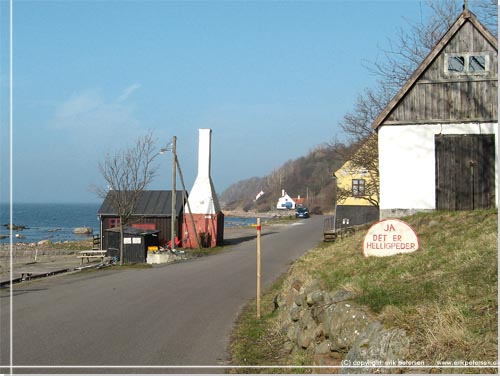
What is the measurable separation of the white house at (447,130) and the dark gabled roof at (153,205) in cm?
2380

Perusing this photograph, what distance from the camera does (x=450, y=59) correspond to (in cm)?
1938

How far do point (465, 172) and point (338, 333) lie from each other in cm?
1323

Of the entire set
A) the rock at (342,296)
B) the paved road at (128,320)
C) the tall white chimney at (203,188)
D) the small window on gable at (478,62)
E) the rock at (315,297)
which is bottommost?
the paved road at (128,320)

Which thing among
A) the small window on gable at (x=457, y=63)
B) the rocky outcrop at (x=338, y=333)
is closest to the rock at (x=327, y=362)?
the rocky outcrop at (x=338, y=333)

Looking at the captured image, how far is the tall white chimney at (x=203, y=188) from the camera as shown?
41.3 meters

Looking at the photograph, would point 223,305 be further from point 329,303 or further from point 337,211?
point 337,211

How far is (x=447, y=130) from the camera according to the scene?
1994 cm

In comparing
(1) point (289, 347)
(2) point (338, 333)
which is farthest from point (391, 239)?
(2) point (338, 333)

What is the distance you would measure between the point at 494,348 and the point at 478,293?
194 centimetres

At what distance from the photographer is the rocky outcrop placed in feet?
22.1

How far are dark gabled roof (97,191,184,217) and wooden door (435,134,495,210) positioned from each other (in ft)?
81.2

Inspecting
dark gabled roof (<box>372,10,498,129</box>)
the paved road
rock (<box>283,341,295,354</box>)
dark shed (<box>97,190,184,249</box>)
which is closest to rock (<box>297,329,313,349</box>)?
rock (<box>283,341,295,354</box>)

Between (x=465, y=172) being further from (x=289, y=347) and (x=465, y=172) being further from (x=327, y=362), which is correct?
(x=327, y=362)

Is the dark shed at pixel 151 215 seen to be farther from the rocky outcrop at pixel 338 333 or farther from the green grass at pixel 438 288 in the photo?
the rocky outcrop at pixel 338 333
